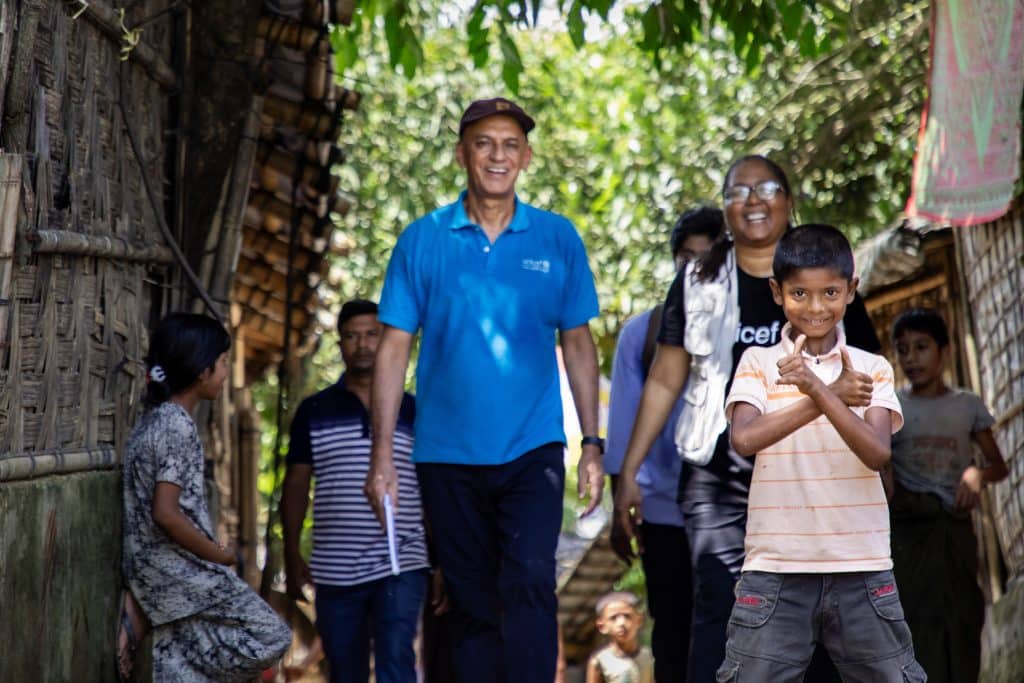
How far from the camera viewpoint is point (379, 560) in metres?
6.25

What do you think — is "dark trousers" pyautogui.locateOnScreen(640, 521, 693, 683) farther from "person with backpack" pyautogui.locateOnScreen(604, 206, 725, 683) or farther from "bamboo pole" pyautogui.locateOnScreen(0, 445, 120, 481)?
"bamboo pole" pyautogui.locateOnScreen(0, 445, 120, 481)

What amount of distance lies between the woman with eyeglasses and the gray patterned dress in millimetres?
1305

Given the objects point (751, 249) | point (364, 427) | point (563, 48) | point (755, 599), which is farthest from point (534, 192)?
point (755, 599)

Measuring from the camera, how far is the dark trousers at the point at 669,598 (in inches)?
228

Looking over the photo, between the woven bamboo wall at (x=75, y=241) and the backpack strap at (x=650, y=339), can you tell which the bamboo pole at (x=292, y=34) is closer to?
the woven bamboo wall at (x=75, y=241)

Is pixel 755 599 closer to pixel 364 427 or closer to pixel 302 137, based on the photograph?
pixel 364 427

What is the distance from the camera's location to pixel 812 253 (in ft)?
13.8

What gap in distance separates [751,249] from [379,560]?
6.80 feet

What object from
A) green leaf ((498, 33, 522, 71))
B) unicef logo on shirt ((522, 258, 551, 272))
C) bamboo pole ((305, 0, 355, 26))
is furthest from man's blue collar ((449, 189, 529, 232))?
bamboo pole ((305, 0, 355, 26))

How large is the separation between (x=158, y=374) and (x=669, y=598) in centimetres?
199

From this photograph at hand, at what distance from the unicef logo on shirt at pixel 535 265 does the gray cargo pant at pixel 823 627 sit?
1.35 m

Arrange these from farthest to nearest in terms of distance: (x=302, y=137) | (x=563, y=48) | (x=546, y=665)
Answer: (x=563, y=48)
(x=302, y=137)
(x=546, y=665)

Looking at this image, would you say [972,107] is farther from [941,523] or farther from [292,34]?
[292,34]

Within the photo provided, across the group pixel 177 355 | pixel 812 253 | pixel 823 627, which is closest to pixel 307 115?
pixel 177 355
